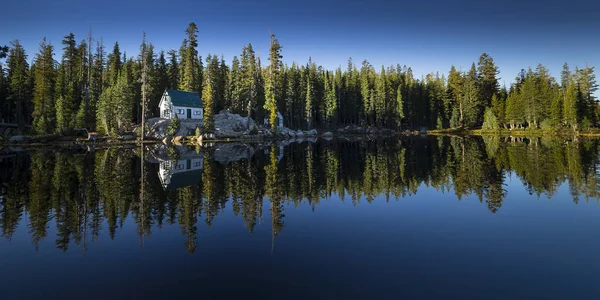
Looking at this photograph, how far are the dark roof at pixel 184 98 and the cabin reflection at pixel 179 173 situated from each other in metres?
38.6

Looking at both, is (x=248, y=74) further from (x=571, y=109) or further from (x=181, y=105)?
(x=571, y=109)

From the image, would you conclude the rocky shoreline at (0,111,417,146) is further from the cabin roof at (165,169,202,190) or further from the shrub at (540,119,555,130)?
the shrub at (540,119,555,130)

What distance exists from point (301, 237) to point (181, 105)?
6080cm

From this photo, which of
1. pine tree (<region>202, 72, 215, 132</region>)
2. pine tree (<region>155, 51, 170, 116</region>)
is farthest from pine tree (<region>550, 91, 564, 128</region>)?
pine tree (<region>155, 51, 170, 116</region>)

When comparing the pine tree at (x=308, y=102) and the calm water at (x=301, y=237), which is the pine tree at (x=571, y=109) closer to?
the pine tree at (x=308, y=102)

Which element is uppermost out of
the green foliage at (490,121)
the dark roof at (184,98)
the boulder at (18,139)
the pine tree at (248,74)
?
the pine tree at (248,74)

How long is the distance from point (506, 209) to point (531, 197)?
331cm

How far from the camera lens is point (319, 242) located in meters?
10.2

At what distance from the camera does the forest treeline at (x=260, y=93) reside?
60031 millimetres

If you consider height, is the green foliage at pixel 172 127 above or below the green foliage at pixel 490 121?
below

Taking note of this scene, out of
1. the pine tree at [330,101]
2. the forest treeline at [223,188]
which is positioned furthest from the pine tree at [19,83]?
the pine tree at [330,101]

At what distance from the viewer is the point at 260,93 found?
286ft

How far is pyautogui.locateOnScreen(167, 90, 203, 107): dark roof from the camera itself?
210ft

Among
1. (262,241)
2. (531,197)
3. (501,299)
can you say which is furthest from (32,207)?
(531,197)
